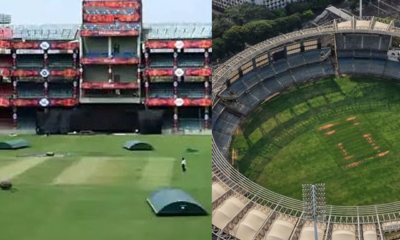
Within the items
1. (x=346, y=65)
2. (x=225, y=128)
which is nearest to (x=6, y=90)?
(x=225, y=128)

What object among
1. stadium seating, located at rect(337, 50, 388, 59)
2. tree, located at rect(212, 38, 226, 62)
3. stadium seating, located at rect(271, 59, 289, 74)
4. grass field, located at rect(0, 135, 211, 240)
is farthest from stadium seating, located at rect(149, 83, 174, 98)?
stadium seating, located at rect(337, 50, 388, 59)

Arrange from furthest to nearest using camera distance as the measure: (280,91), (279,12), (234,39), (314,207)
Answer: (279,12) < (280,91) < (234,39) < (314,207)

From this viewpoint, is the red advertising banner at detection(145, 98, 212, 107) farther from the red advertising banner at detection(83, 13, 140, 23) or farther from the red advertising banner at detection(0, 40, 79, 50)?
the red advertising banner at detection(0, 40, 79, 50)

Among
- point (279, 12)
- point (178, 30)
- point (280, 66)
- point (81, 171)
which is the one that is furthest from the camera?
point (280, 66)

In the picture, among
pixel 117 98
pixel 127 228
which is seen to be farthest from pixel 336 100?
pixel 127 228

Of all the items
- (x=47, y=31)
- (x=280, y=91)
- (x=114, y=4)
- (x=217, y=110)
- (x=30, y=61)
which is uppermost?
(x=114, y=4)

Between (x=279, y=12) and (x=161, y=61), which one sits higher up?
(x=279, y=12)

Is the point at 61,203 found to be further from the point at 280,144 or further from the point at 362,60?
the point at 362,60

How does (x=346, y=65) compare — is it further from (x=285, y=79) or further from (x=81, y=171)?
(x=81, y=171)
